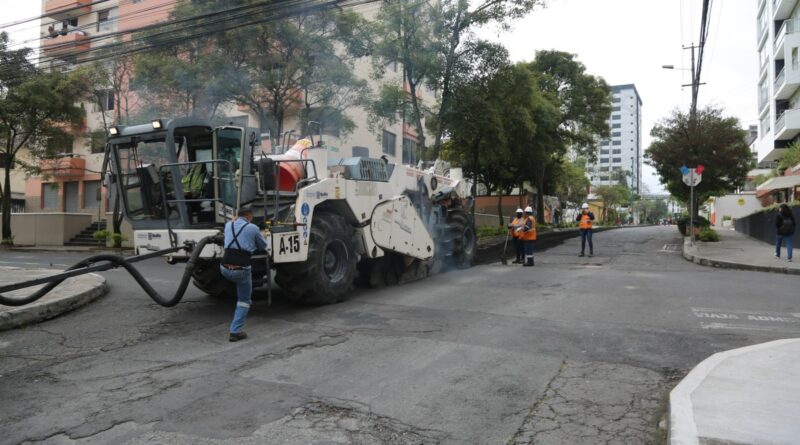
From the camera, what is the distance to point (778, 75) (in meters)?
39.0

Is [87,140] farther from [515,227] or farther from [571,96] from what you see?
[571,96]

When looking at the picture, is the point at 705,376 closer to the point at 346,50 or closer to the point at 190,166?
the point at 190,166

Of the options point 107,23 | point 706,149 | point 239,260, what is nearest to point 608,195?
point 706,149

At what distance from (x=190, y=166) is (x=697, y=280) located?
32.1 ft

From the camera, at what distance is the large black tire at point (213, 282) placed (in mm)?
8941

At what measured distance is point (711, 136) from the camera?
23234 mm

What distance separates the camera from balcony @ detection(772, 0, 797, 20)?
35.9 metres

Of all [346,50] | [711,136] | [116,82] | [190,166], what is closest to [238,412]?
[190,166]

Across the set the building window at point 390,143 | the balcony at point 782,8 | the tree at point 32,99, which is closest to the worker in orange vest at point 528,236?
the building window at point 390,143

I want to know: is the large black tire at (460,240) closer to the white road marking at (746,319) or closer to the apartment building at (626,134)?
the white road marking at (746,319)

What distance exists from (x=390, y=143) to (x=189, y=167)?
2533 centimetres

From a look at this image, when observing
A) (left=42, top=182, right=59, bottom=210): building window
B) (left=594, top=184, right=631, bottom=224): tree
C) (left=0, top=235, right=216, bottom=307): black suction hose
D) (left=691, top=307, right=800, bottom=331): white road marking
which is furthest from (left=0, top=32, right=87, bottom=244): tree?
(left=594, top=184, right=631, bottom=224): tree

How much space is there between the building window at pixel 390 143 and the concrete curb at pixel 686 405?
27.1 metres

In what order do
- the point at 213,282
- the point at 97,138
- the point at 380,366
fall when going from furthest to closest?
1. the point at 97,138
2. the point at 213,282
3. the point at 380,366
